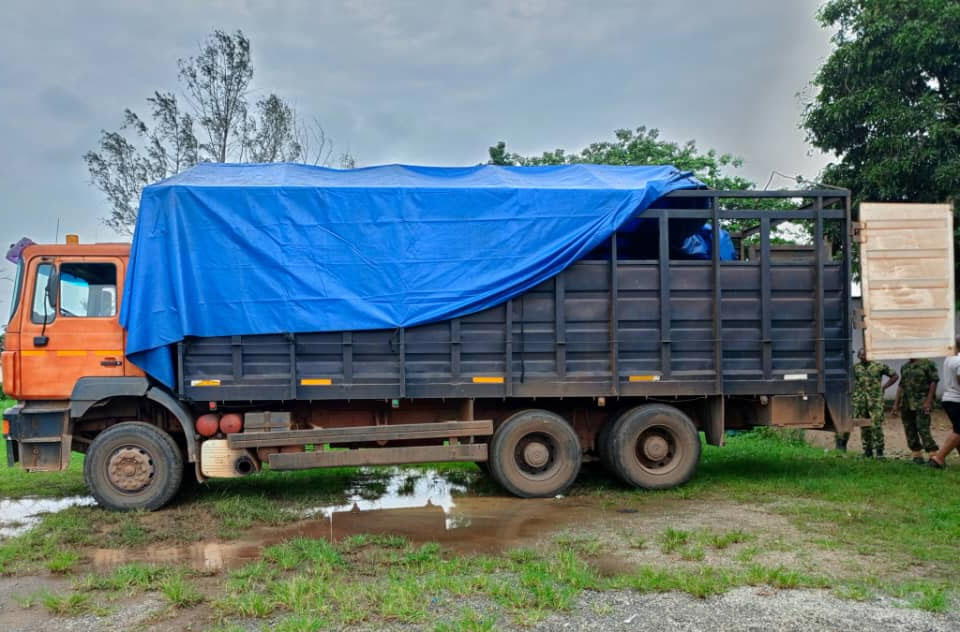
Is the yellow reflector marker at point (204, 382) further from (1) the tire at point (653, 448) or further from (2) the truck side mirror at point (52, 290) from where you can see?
(1) the tire at point (653, 448)

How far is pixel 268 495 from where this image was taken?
774cm

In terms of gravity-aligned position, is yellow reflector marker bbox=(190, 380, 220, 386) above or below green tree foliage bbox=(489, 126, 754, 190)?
below

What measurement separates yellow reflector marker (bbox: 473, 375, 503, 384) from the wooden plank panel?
155 inches

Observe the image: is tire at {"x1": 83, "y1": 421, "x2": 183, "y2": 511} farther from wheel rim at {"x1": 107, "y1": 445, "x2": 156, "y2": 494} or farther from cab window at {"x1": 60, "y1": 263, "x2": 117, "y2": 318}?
cab window at {"x1": 60, "y1": 263, "x2": 117, "y2": 318}

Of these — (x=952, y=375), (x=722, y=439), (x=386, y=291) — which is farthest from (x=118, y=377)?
(x=952, y=375)

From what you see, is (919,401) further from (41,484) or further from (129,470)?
(41,484)

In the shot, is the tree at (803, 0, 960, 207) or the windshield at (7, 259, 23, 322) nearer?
the windshield at (7, 259, 23, 322)

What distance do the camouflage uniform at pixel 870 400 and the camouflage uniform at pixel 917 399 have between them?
1.28 ft

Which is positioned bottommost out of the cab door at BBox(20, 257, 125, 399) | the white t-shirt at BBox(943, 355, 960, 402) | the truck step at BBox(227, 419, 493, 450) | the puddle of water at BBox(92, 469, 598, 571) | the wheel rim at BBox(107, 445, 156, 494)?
the puddle of water at BBox(92, 469, 598, 571)

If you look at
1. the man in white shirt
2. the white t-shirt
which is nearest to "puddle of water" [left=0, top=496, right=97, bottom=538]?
the man in white shirt

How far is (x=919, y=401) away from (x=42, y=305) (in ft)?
33.5

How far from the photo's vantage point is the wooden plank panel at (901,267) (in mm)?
7496

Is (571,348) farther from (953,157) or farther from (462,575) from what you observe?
(953,157)

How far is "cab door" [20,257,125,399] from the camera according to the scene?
6953 mm
